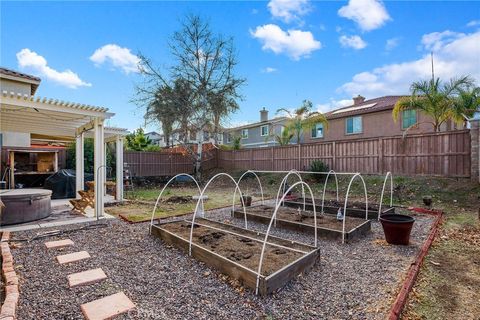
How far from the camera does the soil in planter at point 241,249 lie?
3.27 m

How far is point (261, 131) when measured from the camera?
85.8 ft

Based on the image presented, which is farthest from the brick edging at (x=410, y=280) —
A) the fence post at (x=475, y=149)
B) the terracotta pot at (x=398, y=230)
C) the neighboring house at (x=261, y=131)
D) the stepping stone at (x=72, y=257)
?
the neighboring house at (x=261, y=131)

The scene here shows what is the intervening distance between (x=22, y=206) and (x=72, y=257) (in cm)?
317

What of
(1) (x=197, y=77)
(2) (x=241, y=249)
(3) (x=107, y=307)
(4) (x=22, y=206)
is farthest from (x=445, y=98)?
(4) (x=22, y=206)

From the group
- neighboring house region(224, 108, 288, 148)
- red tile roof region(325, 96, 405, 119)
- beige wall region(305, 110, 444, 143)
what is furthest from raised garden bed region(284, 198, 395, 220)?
neighboring house region(224, 108, 288, 148)

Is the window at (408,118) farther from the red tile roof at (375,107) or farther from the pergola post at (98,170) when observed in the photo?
the pergola post at (98,170)

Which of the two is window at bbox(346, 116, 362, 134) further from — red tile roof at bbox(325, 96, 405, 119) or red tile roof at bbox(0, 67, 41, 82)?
red tile roof at bbox(0, 67, 41, 82)

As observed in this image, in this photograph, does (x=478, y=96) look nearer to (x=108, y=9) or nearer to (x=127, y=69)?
(x=108, y=9)

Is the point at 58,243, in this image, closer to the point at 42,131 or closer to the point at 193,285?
the point at 193,285

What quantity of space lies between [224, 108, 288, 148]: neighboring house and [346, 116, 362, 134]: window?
19.8ft

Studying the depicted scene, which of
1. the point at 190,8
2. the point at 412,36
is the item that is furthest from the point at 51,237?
the point at 190,8

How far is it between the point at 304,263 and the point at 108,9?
31.2 feet

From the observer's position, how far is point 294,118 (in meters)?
16.8

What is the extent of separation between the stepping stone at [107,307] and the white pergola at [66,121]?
437cm
